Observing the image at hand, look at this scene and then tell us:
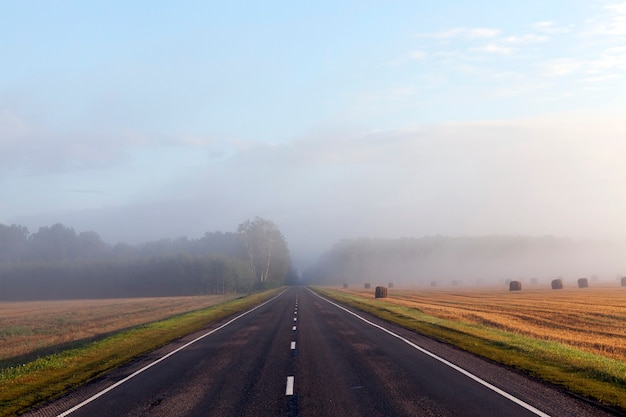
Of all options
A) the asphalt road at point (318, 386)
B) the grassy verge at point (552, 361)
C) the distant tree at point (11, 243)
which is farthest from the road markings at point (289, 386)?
the distant tree at point (11, 243)

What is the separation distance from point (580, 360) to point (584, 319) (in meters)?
18.5

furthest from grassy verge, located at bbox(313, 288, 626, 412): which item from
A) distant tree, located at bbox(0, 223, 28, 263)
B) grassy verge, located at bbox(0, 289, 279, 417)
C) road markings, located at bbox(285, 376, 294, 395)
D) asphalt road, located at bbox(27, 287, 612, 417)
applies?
distant tree, located at bbox(0, 223, 28, 263)

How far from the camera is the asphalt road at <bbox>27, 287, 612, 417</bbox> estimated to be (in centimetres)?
1053

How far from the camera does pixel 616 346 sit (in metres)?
21.0

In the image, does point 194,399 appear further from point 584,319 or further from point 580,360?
point 584,319

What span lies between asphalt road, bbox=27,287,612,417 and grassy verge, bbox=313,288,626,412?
61 cm

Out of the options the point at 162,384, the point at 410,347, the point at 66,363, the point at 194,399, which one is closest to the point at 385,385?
the point at 194,399

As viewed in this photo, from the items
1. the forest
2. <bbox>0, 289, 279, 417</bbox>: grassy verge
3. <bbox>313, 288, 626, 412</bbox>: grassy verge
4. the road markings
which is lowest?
<bbox>0, 289, 279, 417</bbox>: grassy verge

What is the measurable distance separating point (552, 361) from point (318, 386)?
7271 mm

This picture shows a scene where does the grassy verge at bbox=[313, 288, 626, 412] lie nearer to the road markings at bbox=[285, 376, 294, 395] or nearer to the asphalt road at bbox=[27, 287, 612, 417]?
the asphalt road at bbox=[27, 287, 612, 417]

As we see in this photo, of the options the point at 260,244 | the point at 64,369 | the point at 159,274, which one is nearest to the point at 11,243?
the point at 159,274

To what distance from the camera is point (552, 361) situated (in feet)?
54.2

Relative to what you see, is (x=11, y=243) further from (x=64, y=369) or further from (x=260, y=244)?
(x=64, y=369)

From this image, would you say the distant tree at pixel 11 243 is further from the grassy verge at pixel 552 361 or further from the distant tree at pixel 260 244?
the grassy verge at pixel 552 361
